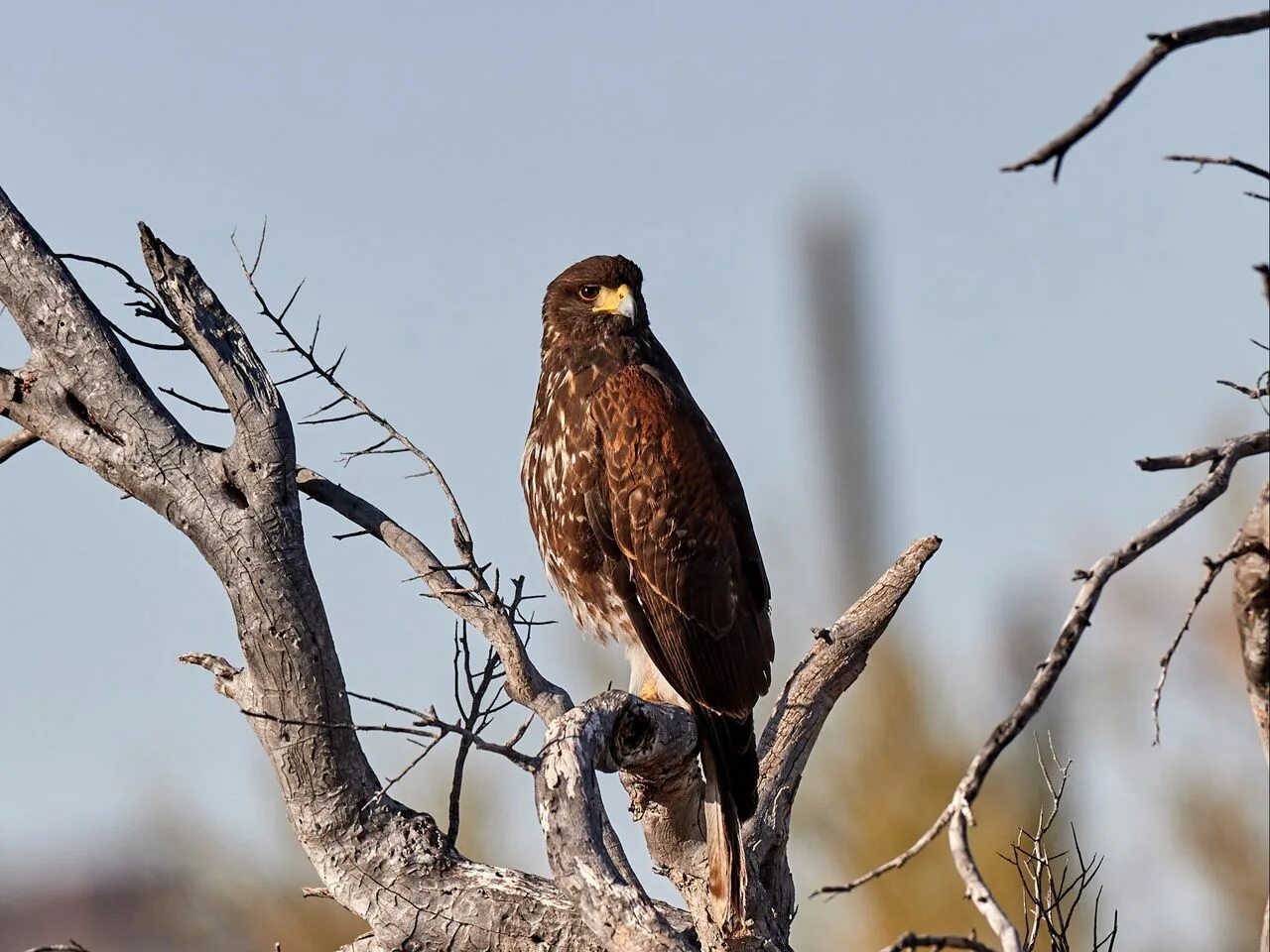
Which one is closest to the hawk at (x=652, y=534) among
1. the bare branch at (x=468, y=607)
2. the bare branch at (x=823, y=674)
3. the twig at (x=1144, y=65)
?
the bare branch at (x=823, y=674)

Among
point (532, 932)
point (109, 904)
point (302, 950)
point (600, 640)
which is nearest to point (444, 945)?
Answer: point (532, 932)

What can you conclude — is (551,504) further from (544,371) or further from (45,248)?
(45,248)

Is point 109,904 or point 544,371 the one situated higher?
point 544,371

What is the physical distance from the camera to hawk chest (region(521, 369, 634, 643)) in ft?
16.4

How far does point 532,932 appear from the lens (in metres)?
4.12

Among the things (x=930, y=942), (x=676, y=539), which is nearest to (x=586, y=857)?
Answer: (x=930, y=942)

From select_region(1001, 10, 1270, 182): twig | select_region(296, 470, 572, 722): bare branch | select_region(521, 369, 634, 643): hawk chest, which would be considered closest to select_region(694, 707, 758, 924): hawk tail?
select_region(296, 470, 572, 722): bare branch

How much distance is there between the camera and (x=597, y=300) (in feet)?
17.9

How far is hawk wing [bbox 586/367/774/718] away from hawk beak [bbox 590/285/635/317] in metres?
0.40

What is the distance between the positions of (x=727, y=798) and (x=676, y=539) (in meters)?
0.87

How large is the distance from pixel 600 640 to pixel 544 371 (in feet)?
2.99

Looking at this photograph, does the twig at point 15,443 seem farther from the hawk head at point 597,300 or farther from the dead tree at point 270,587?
the hawk head at point 597,300

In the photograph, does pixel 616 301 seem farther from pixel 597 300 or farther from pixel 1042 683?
pixel 1042 683

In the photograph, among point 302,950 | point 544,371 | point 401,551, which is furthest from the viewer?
point 302,950
